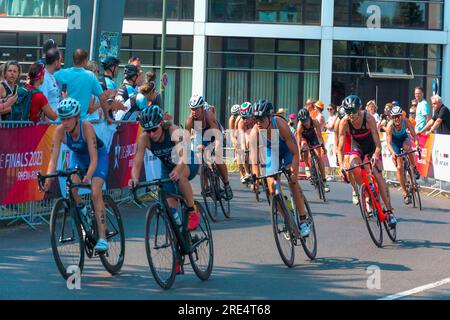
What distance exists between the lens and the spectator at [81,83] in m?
14.3

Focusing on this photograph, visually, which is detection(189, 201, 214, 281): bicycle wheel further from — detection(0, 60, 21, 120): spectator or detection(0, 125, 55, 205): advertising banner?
detection(0, 60, 21, 120): spectator

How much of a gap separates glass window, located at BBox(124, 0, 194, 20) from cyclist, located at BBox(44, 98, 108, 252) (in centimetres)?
2760

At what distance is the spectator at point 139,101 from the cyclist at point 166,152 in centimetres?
634

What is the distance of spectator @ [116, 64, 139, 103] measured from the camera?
1666 centimetres

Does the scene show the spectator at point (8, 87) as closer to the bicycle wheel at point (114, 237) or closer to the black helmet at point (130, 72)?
the black helmet at point (130, 72)

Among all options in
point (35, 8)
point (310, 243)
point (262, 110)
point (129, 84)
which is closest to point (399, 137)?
point (129, 84)

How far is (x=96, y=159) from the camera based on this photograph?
1004cm

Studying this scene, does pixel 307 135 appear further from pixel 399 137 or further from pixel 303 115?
pixel 399 137

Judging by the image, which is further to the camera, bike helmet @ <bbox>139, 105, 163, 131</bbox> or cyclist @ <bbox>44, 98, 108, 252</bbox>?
cyclist @ <bbox>44, 98, 108, 252</bbox>

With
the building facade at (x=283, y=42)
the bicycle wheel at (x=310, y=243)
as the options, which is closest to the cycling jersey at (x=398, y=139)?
the bicycle wheel at (x=310, y=243)

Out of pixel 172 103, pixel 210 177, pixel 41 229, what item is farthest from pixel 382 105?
pixel 41 229

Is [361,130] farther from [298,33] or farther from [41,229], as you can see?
[298,33]

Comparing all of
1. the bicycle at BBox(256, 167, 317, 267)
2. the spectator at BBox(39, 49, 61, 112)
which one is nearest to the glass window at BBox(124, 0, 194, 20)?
the spectator at BBox(39, 49, 61, 112)

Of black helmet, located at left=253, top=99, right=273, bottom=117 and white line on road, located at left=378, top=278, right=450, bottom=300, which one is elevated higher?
black helmet, located at left=253, top=99, right=273, bottom=117
